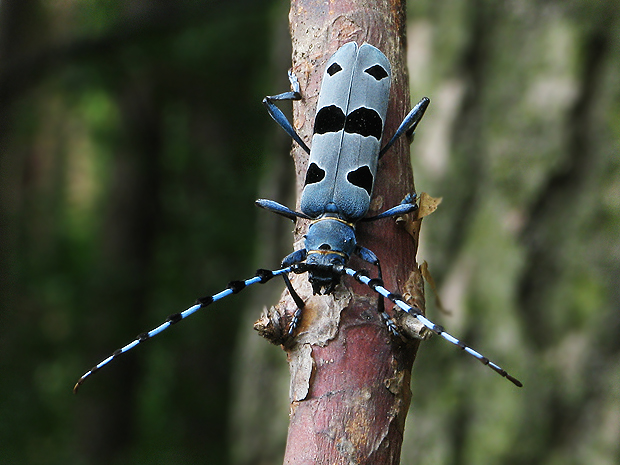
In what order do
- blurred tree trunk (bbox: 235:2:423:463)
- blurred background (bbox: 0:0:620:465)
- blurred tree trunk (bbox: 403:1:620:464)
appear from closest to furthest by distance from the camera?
1. blurred tree trunk (bbox: 235:2:423:463)
2. blurred tree trunk (bbox: 403:1:620:464)
3. blurred background (bbox: 0:0:620:465)

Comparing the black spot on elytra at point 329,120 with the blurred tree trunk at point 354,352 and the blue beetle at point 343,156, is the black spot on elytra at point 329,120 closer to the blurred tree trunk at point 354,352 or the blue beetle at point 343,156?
the blue beetle at point 343,156

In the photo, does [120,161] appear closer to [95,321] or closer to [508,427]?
[95,321]

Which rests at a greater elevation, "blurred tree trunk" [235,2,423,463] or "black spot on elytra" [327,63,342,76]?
"black spot on elytra" [327,63,342,76]

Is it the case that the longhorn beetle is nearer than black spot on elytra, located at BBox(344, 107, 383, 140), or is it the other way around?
the longhorn beetle

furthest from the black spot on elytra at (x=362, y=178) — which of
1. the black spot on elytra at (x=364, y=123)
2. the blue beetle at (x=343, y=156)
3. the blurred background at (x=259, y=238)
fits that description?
the blurred background at (x=259, y=238)

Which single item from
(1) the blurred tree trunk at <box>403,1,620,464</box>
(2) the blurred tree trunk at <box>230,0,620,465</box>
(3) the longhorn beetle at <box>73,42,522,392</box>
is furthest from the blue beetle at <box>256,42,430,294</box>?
(1) the blurred tree trunk at <box>403,1,620,464</box>

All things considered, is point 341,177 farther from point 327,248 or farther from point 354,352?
point 354,352

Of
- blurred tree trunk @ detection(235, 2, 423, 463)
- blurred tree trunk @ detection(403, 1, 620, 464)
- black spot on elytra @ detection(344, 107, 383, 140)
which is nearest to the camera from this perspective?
blurred tree trunk @ detection(235, 2, 423, 463)

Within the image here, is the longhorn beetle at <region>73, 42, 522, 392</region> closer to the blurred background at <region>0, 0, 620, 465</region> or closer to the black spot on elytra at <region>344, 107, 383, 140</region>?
the black spot on elytra at <region>344, 107, 383, 140</region>

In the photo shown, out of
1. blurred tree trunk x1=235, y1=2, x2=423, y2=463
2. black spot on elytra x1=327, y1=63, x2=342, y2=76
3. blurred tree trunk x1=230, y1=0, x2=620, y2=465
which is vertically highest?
blurred tree trunk x1=230, y1=0, x2=620, y2=465
